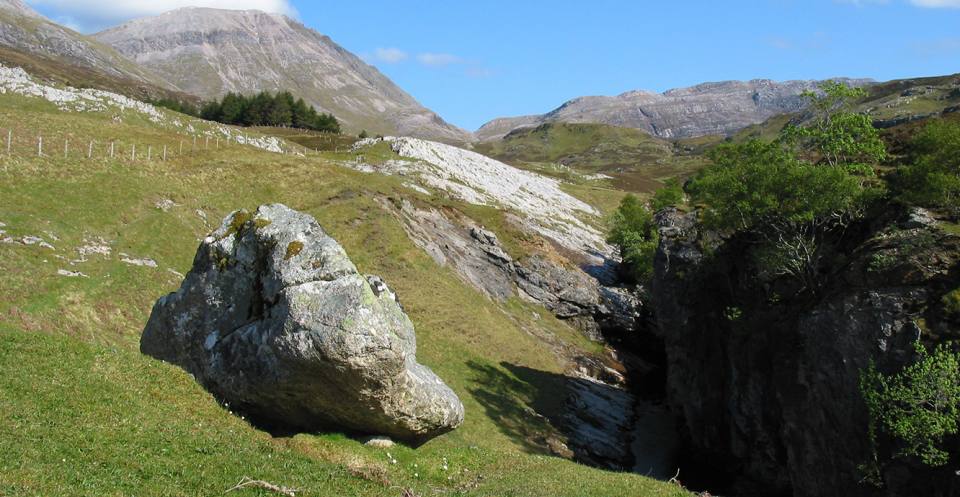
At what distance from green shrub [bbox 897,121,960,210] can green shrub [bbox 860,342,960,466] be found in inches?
462

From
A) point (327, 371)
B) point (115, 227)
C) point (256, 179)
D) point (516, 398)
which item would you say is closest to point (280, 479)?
point (327, 371)

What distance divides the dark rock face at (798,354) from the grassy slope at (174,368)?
41.3 ft

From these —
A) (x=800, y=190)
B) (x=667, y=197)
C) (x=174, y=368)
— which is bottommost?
(x=174, y=368)

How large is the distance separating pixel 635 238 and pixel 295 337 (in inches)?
3264

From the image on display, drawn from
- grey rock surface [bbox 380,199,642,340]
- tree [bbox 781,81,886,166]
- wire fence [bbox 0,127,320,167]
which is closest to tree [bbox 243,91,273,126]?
wire fence [bbox 0,127,320,167]

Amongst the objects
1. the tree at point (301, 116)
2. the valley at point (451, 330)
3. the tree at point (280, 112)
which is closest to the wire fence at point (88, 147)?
the valley at point (451, 330)

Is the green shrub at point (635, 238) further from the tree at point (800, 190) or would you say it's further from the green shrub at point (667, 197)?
the tree at point (800, 190)

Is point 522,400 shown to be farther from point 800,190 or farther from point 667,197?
point 667,197

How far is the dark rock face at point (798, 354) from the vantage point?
30219 mm

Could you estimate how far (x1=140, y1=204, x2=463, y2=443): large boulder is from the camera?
21375mm

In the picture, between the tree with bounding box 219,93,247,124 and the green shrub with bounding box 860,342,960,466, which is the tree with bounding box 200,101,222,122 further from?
the green shrub with bounding box 860,342,960,466

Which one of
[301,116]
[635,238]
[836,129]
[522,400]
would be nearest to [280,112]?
[301,116]

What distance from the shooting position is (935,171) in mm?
35719

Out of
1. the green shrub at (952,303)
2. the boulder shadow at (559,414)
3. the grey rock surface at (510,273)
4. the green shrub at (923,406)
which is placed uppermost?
the green shrub at (952,303)
